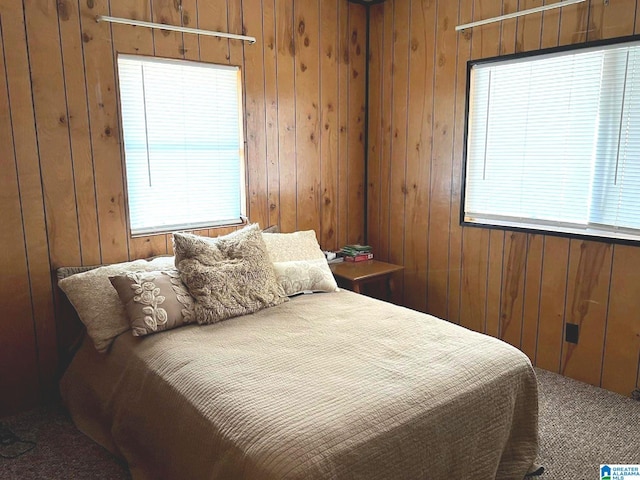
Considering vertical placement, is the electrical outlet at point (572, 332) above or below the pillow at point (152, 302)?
below

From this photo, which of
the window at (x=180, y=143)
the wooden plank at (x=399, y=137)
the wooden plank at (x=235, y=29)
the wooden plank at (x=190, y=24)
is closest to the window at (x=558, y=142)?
the wooden plank at (x=399, y=137)

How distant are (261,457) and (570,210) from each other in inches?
90.5

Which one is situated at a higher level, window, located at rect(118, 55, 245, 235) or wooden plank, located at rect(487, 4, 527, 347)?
window, located at rect(118, 55, 245, 235)

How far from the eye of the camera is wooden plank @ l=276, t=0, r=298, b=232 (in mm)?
3316

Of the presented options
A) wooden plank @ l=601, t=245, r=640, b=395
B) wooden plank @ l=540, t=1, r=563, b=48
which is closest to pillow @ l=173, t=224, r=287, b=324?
wooden plank @ l=601, t=245, r=640, b=395

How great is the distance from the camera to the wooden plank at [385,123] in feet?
12.0

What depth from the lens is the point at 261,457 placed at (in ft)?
4.80

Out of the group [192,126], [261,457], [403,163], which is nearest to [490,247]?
[403,163]

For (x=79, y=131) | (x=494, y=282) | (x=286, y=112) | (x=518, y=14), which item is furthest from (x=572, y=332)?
(x=79, y=131)

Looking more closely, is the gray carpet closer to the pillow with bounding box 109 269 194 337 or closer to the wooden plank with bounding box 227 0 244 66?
the pillow with bounding box 109 269 194 337

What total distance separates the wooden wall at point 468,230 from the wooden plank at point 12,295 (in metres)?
2.43

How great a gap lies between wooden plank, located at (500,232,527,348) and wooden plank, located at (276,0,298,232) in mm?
1473

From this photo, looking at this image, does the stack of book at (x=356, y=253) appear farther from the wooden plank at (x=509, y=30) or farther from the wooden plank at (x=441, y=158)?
the wooden plank at (x=509, y=30)

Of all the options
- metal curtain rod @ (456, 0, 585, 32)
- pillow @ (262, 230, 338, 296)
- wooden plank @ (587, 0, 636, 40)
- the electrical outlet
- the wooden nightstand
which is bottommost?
the electrical outlet
